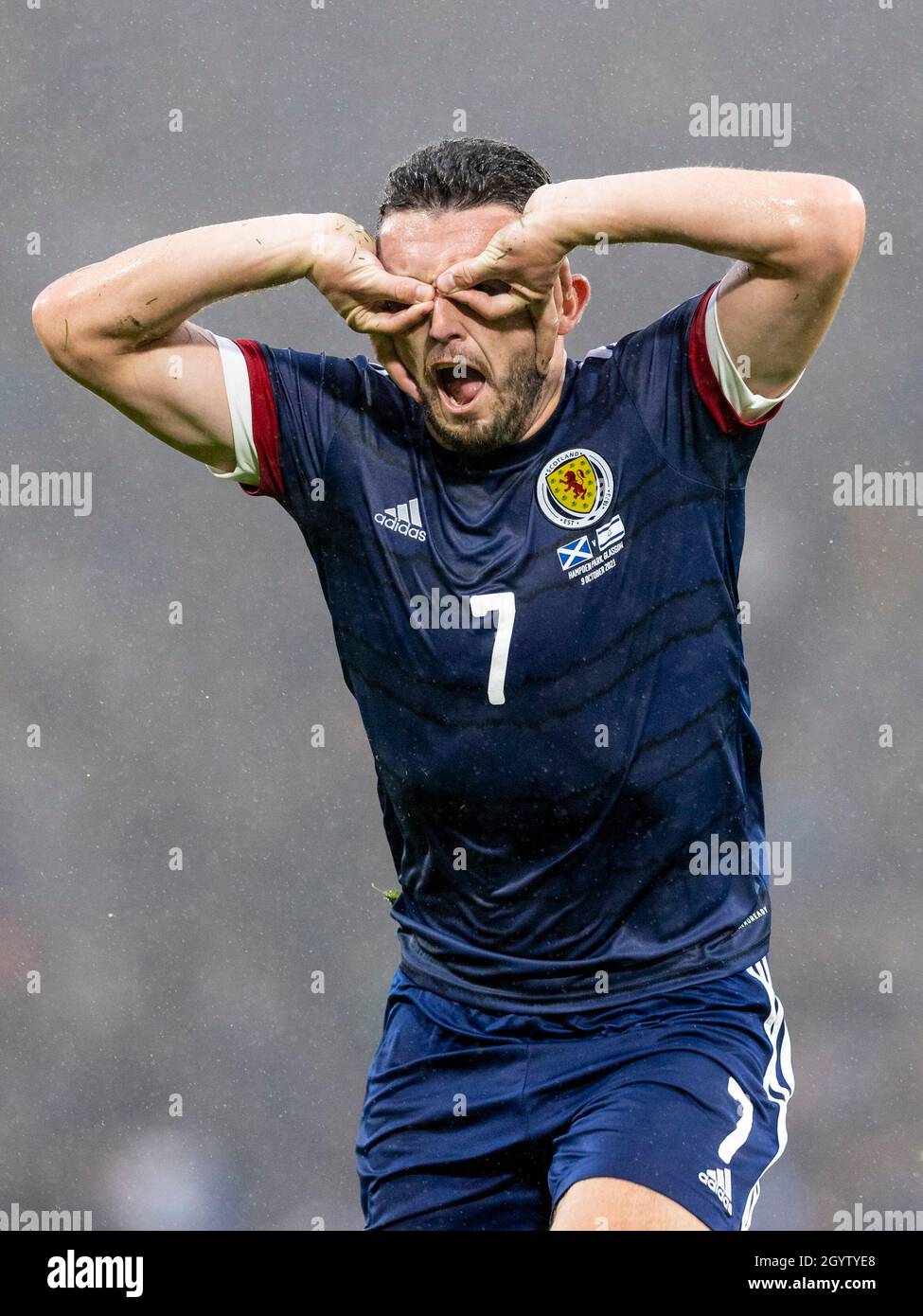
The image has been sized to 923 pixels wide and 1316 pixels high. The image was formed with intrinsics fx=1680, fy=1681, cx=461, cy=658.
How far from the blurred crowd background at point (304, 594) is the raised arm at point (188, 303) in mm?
2305

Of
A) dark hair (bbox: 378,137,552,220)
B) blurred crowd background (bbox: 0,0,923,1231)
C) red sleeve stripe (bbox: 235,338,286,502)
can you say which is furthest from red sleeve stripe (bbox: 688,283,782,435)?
blurred crowd background (bbox: 0,0,923,1231)

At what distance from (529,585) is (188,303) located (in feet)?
2.05

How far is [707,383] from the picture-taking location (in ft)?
7.52

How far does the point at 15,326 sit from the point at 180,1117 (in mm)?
2262

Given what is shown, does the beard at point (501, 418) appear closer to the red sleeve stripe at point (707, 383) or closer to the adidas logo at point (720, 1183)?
the red sleeve stripe at point (707, 383)

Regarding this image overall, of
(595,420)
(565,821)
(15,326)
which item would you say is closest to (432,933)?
(565,821)

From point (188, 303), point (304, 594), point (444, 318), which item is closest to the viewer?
point (444, 318)

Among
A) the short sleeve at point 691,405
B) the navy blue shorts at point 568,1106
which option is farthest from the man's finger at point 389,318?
the navy blue shorts at point 568,1106

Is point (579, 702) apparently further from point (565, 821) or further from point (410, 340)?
point (410, 340)

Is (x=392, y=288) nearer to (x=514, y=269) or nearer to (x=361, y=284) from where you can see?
(x=361, y=284)

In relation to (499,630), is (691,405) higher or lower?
higher

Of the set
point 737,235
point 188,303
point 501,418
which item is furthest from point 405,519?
point 737,235

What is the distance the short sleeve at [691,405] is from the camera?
2295mm

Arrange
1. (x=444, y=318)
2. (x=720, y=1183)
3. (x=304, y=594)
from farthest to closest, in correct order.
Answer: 1. (x=304, y=594)
2. (x=444, y=318)
3. (x=720, y=1183)
